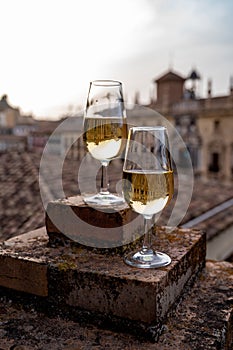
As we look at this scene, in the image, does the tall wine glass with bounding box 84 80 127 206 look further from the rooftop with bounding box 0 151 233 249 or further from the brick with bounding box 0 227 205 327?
the rooftop with bounding box 0 151 233 249

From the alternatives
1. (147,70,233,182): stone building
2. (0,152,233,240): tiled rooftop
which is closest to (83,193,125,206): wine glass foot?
(0,152,233,240): tiled rooftop

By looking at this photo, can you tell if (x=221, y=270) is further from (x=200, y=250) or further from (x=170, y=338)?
(x=170, y=338)

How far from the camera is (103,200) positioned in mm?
1288

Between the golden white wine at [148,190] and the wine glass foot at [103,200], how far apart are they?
0.73 feet

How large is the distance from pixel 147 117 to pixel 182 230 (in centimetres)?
1725

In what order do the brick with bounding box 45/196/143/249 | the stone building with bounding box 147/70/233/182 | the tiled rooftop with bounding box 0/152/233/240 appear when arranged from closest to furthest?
the brick with bounding box 45/196/143/249
the tiled rooftop with bounding box 0/152/233/240
the stone building with bounding box 147/70/233/182

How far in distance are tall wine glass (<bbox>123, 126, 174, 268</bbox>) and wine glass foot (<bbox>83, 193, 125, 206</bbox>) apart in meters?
0.19

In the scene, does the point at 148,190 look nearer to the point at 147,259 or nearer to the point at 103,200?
the point at 147,259

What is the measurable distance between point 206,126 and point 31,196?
14.2 metres

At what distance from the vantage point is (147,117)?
18422 mm

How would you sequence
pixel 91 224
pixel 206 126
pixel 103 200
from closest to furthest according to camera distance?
pixel 91 224 < pixel 103 200 < pixel 206 126

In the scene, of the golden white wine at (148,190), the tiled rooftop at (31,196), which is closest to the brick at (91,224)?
the golden white wine at (148,190)

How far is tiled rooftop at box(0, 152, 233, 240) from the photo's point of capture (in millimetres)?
3600

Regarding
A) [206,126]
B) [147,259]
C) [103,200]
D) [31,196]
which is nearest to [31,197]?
[31,196]
